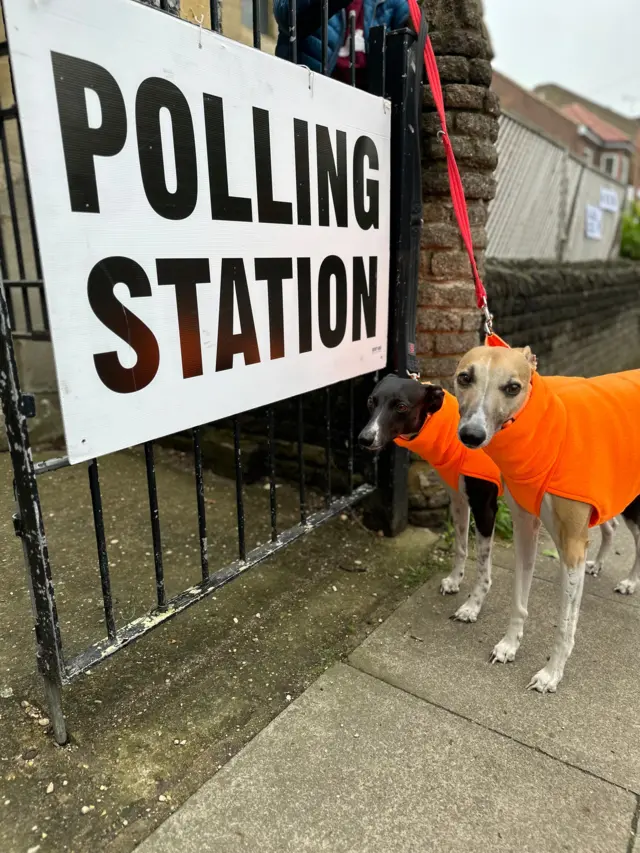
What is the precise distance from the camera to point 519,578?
A: 275 centimetres

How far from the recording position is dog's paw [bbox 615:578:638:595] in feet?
11.1

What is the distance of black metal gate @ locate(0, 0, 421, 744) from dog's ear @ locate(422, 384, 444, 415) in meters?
0.78

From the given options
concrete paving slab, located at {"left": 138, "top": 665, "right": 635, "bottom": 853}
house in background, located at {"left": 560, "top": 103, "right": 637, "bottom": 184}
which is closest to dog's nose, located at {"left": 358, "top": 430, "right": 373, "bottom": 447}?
concrete paving slab, located at {"left": 138, "top": 665, "right": 635, "bottom": 853}

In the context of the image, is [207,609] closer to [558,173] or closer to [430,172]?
[430,172]

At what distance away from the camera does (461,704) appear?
249 centimetres

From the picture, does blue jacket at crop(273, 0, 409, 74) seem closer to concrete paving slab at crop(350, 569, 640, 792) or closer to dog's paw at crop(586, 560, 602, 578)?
concrete paving slab at crop(350, 569, 640, 792)

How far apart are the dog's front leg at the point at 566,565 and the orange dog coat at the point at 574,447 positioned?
0.18 feet

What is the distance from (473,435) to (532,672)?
4.19 feet

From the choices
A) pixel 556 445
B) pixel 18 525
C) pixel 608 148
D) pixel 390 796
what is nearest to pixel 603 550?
pixel 556 445

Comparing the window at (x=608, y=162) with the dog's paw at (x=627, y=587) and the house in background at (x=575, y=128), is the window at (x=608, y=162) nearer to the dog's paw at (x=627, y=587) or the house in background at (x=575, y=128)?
the house in background at (x=575, y=128)

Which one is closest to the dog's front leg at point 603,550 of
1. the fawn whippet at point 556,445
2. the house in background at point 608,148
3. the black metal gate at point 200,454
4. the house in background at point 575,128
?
the fawn whippet at point 556,445

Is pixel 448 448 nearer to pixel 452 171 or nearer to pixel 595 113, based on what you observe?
pixel 452 171

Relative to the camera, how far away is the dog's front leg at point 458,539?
3240mm

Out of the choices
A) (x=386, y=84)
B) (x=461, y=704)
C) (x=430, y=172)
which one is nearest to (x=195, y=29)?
(x=386, y=84)
